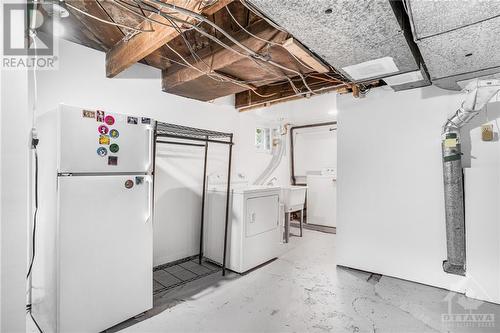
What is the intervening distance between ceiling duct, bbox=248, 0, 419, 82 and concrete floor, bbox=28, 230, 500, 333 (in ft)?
7.16

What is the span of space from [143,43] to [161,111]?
3.71 ft

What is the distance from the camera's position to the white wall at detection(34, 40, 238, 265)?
2.41m

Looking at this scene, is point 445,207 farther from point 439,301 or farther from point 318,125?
point 318,125

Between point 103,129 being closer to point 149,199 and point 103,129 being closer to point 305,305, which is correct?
point 149,199

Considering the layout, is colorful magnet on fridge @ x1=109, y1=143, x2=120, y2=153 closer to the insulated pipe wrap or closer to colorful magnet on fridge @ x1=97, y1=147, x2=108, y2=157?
colorful magnet on fridge @ x1=97, y1=147, x2=108, y2=157

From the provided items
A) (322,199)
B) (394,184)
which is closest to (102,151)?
(394,184)

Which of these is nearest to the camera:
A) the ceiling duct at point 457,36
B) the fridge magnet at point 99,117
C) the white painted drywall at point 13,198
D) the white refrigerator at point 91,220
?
the white painted drywall at point 13,198

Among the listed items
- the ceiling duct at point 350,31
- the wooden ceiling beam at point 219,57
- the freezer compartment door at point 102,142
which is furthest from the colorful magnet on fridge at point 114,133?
the ceiling duct at point 350,31

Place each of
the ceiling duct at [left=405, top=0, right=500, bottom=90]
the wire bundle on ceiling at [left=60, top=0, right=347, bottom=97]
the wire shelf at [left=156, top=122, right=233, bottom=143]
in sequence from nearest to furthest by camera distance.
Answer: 1. the ceiling duct at [left=405, top=0, right=500, bottom=90]
2. the wire bundle on ceiling at [left=60, top=0, right=347, bottom=97]
3. the wire shelf at [left=156, top=122, right=233, bottom=143]

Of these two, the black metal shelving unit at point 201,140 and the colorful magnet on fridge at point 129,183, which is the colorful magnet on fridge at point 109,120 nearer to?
the colorful magnet on fridge at point 129,183

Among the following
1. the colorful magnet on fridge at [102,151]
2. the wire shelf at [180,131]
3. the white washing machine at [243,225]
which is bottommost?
the white washing machine at [243,225]

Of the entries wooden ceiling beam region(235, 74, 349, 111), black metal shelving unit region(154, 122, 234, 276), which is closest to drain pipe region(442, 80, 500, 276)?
wooden ceiling beam region(235, 74, 349, 111)

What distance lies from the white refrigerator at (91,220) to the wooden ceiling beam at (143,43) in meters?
0.61

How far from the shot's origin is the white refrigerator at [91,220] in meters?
1.78
